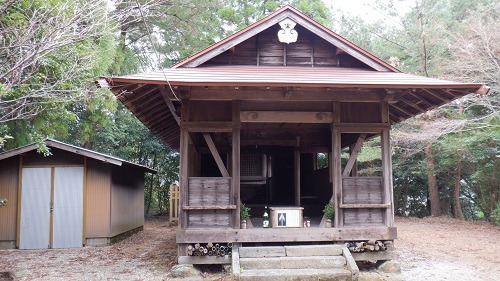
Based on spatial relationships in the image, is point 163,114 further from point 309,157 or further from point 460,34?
point 460,34

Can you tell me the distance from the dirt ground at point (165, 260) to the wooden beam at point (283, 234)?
0.64 meters

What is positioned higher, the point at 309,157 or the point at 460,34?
the point at 460,34

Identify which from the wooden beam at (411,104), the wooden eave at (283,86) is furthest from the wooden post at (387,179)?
the wooden beam at (411,104)

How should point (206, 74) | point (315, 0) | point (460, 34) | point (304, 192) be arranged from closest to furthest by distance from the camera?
point (206, 74), point (304, 192), point (460, 34), point (315, 0)

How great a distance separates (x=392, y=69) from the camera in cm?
791

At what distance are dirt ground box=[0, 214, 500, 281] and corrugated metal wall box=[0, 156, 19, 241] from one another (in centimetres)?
68

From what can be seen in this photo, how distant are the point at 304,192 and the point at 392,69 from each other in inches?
214

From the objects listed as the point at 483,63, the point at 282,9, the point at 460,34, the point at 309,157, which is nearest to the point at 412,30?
the point at 460,34

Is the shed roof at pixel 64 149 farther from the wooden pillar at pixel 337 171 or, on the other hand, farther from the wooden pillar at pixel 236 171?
the wooden pillar at pixel 337 171

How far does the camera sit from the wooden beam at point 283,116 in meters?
7.28

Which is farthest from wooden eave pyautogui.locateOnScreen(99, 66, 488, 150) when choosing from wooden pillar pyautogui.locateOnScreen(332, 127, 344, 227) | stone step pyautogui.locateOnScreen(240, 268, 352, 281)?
stone step pyautogui.locateOnScreen(240, 268, 352, 281)

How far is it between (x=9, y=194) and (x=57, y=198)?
121 centimetres

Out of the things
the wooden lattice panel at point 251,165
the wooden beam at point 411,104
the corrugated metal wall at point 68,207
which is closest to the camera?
the wooden beam at point 411,104

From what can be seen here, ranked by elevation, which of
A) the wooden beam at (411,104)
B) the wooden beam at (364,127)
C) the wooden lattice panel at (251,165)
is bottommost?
the wooden lattice panel at (251,165)
